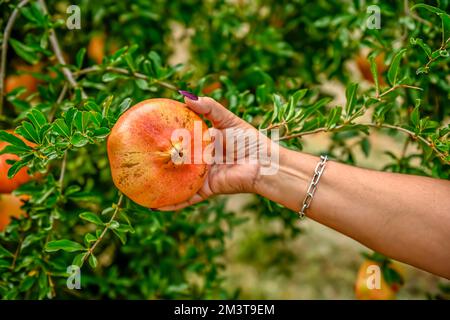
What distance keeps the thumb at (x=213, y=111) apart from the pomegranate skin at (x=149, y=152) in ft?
0.13

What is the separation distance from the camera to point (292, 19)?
1.80m

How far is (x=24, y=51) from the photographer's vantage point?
4.16 ft

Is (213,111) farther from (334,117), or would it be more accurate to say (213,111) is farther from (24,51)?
(24,51)

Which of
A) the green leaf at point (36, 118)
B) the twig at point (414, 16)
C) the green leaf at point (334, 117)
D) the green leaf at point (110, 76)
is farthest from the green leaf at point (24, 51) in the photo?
the twig at point (414, 16)

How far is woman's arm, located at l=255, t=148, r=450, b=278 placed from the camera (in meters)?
0.98

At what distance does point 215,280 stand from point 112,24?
89cm

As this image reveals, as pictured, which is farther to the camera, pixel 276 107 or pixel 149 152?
pixel 276 107

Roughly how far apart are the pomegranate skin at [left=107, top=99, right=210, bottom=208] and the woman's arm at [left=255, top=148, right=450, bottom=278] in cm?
25

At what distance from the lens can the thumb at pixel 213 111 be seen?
1015mm

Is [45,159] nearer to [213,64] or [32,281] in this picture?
[32,281]

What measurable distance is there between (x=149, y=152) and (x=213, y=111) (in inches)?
7.5

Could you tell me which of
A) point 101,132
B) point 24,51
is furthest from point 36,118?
point 24,51

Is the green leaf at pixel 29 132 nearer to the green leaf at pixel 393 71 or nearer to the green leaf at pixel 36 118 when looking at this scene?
the green leaf at pixel 36 118
